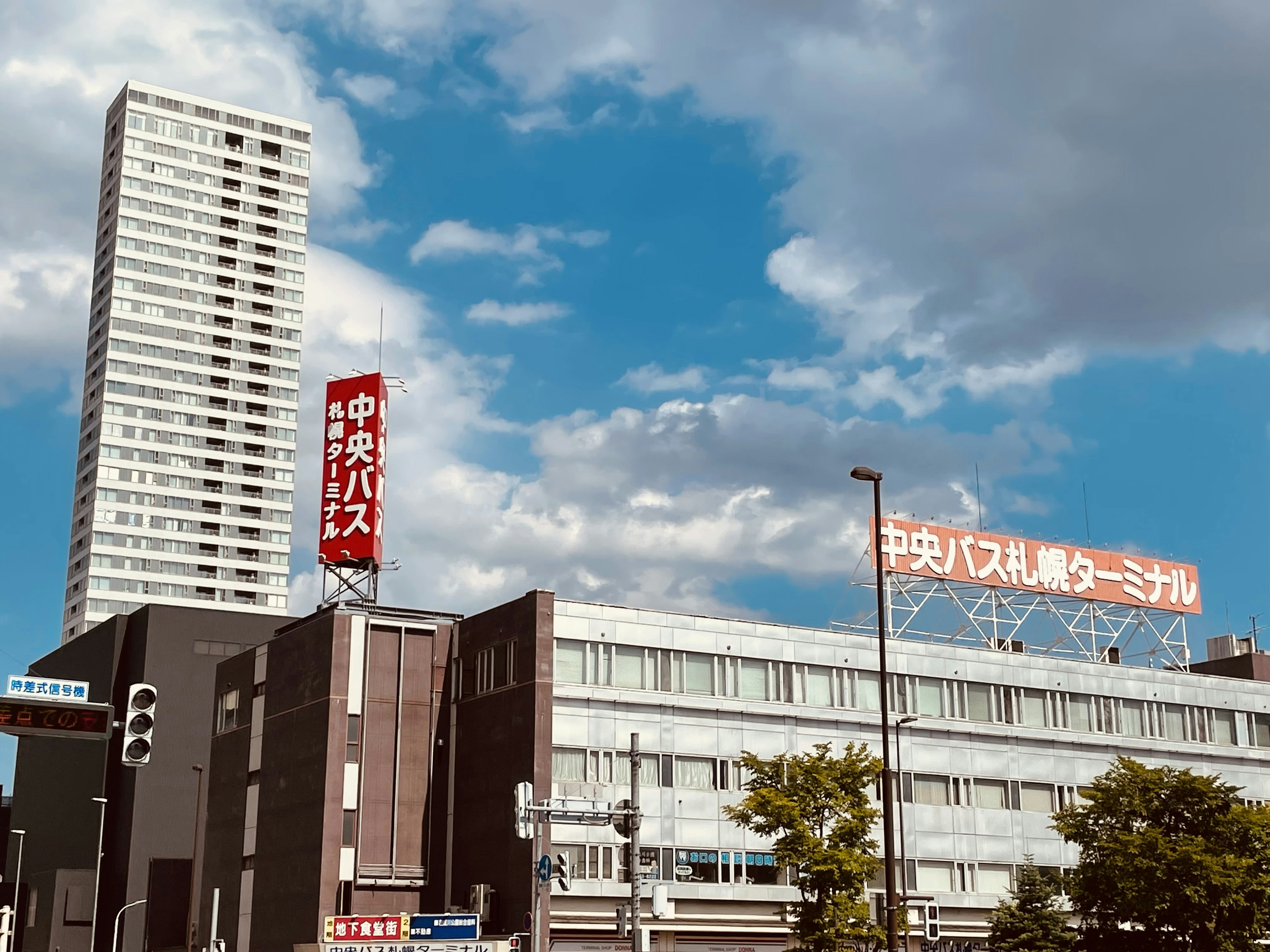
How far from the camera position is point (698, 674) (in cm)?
7344

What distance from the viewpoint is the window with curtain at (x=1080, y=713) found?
82875 mm

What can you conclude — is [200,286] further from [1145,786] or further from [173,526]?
[1145,786]

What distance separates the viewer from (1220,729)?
86.9 metres

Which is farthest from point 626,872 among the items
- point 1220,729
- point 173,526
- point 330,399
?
point 173,526

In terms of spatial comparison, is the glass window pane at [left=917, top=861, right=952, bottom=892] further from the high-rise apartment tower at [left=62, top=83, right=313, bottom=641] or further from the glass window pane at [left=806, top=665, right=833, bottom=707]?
the high-rise apartment tower at [left=62, top=83, right=313, bottom=641]

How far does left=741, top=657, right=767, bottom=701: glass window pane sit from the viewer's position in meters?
74.4

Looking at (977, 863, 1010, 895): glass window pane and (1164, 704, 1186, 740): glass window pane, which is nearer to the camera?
(977, 863, 1010, 895): glass window pane

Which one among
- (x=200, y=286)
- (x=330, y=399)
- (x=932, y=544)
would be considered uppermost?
(x=200, y=286)

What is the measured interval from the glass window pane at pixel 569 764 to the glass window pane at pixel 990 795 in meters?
22.6

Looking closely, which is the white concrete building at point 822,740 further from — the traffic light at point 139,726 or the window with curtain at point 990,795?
the traffic light at point 139,726

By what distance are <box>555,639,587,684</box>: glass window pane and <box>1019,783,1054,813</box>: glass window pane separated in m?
26.3

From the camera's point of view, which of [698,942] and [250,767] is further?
[250,767]

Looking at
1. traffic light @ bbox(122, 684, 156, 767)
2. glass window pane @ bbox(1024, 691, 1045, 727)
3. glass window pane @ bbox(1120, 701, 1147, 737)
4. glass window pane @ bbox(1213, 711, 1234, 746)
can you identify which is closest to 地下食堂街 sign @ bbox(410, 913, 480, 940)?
glass window pane @ bbox(1024, 691, 1045, 727)

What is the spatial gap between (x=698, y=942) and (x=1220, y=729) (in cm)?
3655
